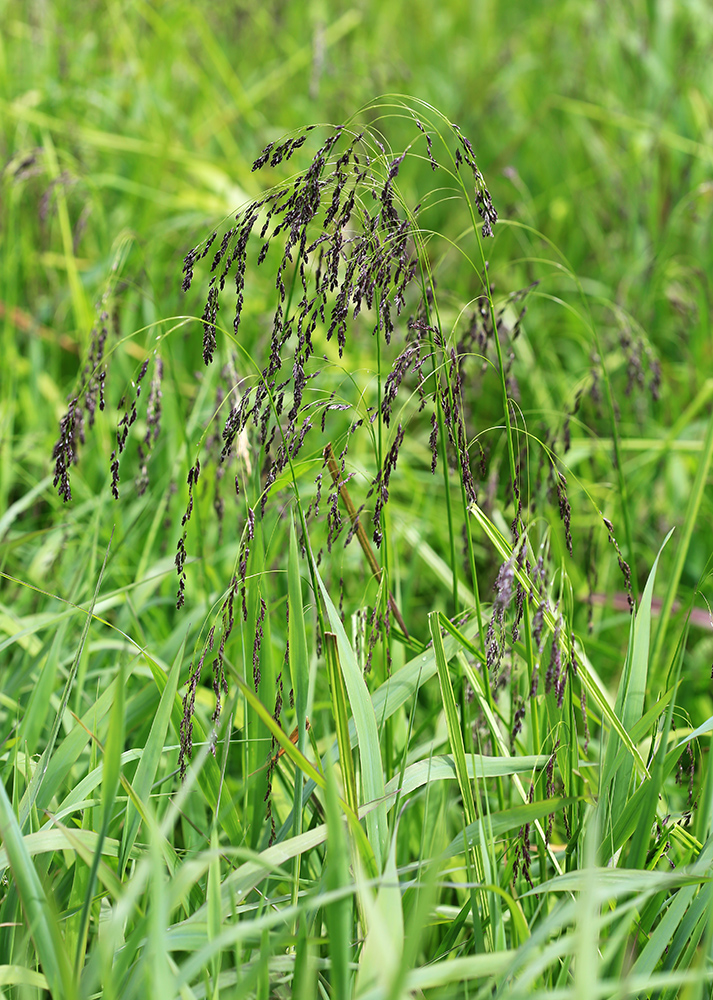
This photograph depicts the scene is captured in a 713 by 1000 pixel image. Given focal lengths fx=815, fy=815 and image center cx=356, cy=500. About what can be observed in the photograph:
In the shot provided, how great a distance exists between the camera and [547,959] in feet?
2.58

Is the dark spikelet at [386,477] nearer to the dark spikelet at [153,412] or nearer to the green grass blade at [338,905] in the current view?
the green grass blade at [338,905]

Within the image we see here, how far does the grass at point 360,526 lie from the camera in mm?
1024

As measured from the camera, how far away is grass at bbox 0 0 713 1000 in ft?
3.36

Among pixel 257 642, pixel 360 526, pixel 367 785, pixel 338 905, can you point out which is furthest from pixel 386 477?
pixel 338 905

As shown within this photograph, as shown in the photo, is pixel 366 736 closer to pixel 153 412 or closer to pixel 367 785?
pixel 367 785

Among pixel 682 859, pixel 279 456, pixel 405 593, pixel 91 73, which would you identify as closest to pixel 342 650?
pixel 279 456

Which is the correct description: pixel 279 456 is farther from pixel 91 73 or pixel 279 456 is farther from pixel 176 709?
pixel 91 73

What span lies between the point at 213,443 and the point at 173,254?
1.29 m

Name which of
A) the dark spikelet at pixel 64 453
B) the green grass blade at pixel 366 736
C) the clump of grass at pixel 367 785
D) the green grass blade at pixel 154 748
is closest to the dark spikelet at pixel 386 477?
the clump of grass at pixel 367 785

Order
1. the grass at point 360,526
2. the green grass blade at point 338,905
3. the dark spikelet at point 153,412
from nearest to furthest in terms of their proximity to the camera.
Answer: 1. the green grass blade at point 338,905
2. the grass at point 360,526
3. the dark spikelet at point 153,412

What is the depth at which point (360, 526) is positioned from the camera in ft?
4.09

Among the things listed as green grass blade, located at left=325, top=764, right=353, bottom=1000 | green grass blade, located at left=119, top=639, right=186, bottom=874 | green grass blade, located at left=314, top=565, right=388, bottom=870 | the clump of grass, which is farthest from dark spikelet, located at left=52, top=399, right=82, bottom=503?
green grass blade, located at left=325, top=764, right=353, bottom=1000

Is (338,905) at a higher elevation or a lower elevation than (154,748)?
lower

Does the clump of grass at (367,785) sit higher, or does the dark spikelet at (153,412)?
the dark spikelet at (153,412)
